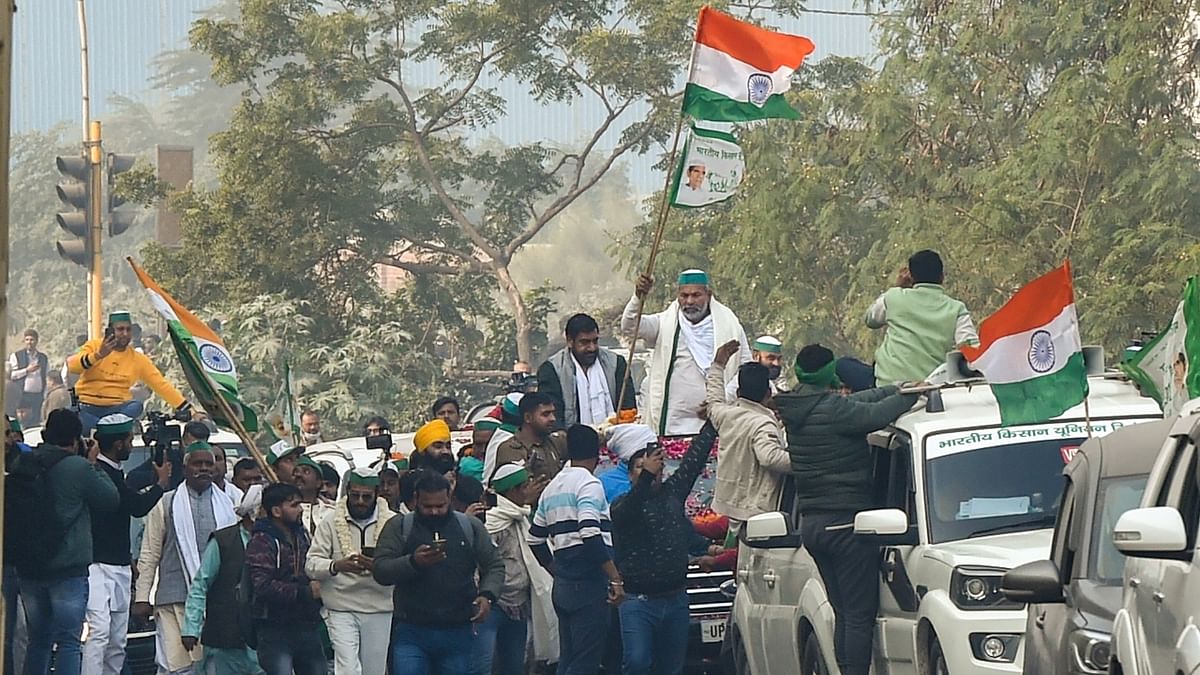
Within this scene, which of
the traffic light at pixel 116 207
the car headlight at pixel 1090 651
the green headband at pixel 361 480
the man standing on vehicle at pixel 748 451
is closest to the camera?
the car headlight at pixel 1090 651

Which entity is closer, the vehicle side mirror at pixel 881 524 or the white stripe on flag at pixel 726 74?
the vehicle side mirror at pixel 881 524

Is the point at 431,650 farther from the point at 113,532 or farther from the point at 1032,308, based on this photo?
the point at 1032,308

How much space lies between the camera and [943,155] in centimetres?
3028

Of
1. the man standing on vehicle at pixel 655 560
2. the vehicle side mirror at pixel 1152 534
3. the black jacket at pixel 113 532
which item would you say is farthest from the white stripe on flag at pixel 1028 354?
the black jacket at pixel 113 532

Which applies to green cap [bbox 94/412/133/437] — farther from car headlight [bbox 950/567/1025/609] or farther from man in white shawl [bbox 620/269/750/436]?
car headlight [bbox 950/567/1025/609]

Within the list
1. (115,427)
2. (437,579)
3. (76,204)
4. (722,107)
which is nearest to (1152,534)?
(437,579)

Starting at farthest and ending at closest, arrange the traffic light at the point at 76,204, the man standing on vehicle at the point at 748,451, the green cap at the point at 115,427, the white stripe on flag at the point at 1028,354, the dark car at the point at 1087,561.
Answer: the traffic light at the point at 76,204 < the green cap at the point at 115,427 < the man standing on vehicle at the point at 748,451 < the white stripe on flag at the point at 1028,354 < the dark car at the point at 1087,561

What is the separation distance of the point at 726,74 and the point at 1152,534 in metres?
10.5

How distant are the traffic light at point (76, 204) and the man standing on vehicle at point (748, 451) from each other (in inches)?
483

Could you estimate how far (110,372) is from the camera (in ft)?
63.9

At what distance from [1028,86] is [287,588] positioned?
18.6 metres

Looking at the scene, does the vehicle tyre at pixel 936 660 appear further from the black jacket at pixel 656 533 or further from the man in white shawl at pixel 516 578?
the man in white shawl at pixel 516 578

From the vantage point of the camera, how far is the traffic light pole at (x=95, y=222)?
80.1 feet

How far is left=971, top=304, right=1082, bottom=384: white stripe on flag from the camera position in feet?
35.4
